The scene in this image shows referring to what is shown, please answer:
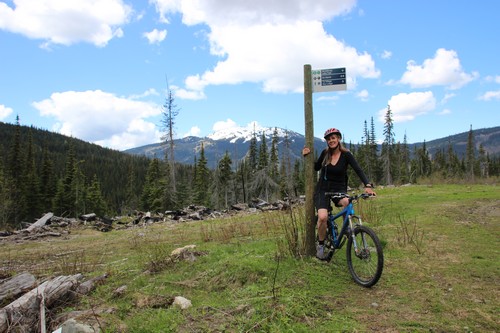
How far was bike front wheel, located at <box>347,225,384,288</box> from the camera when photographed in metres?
4.84

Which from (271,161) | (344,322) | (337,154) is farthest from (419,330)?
(271,161)

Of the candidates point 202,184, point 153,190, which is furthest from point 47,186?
point 202,184

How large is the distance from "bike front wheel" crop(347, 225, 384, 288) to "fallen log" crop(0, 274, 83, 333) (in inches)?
161

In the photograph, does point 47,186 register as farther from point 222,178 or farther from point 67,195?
point 222,178

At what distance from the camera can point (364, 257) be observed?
5.05 meters

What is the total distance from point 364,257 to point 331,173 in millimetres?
1429

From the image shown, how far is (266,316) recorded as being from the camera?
12.6 feet

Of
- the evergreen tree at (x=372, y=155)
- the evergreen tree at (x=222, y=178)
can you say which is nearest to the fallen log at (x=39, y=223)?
the evergreen tree at (x=222, y=178)

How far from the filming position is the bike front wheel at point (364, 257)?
4840 millimetres

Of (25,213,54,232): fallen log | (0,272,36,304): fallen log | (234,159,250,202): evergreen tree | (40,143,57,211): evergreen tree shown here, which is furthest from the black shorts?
(40,143,57,211): evergreen tree

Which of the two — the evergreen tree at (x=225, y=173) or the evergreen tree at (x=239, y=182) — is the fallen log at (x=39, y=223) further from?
the evergreen tree at (x=239, y=182)

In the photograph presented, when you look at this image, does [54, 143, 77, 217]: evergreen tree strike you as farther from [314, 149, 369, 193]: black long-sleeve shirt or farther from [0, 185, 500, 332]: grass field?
[314, 149, 369, 193]: black long-sleeve shirt

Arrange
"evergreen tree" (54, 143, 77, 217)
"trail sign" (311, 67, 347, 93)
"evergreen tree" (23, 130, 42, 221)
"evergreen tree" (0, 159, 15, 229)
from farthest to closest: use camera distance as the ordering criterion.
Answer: "evergreen tree" (54, 143, 77, 217), "evergreen tree" (23, 130, 42, 221), "evergreen tree" (0, 159, 15, 229), "trail sign" (311, 67, 347, 93)

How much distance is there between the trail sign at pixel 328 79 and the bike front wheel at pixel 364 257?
245cm
